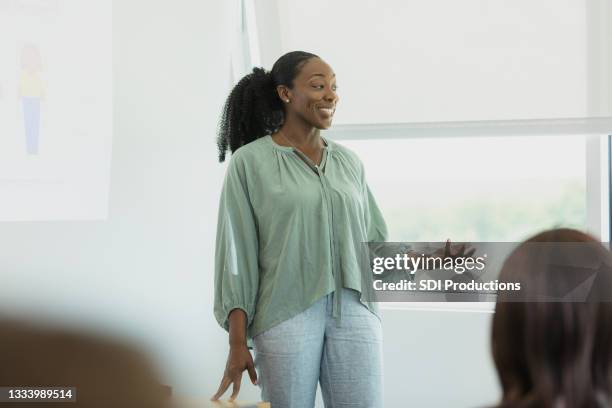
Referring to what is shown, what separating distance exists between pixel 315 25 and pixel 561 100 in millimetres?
969

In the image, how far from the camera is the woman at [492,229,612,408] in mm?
751

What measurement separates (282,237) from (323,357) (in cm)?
31

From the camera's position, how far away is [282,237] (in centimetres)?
187

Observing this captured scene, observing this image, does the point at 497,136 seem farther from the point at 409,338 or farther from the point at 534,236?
the point at 534,236

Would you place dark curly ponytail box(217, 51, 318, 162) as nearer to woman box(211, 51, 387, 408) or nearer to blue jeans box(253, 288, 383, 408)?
woman box(211, 51, 387, 408)

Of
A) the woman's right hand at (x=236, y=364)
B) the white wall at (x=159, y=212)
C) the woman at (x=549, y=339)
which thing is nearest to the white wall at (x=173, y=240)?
the white wall at (x=159, y=212)

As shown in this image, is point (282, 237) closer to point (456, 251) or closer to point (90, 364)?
point (456, 251)

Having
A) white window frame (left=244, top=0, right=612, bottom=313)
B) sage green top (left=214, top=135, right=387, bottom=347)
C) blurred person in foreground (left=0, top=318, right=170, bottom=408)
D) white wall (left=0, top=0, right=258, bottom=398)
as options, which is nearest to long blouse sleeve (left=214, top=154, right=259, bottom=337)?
sage green top (left=214, top=135, right=387, bottom=347)

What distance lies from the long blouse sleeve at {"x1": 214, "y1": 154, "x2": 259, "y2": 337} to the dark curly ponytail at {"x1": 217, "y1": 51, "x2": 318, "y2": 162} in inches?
7.8

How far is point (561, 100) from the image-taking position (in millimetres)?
2758

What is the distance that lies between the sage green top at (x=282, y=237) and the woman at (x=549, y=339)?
3.51 feet

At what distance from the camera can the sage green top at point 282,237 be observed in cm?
185

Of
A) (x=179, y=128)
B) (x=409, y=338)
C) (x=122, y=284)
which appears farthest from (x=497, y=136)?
(x=122, y=284)

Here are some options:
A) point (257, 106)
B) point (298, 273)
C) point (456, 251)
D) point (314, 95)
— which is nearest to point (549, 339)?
point (298, 273)
